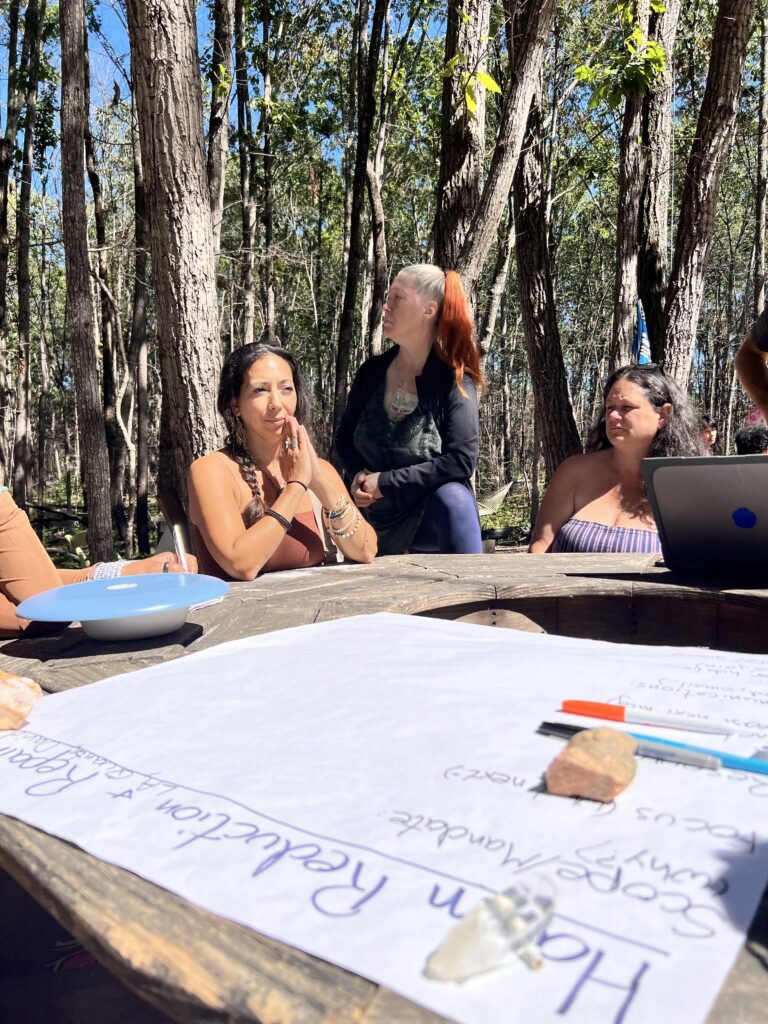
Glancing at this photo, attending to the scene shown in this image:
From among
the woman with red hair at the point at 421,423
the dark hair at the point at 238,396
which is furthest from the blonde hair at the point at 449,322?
the dark hair at the point at 238,396

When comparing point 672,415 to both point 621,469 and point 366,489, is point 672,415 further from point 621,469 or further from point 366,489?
point 366,489

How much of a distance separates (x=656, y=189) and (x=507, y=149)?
2656mm

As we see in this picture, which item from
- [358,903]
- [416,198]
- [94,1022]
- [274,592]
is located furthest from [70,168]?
[416,198]

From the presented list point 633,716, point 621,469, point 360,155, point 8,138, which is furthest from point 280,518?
point 8,138

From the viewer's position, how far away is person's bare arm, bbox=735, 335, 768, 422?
7.73 ft

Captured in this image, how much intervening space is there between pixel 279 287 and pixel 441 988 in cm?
2469

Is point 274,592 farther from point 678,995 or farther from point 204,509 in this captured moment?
point 678,995

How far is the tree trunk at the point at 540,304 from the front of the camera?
21.9ft

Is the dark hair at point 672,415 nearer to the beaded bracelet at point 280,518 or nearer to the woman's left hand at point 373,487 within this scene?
the woman's left hand at point 373,487

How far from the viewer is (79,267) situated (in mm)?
6398

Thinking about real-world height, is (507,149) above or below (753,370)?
above

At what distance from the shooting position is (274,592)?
192 centimetres

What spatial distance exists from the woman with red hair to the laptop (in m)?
1.40

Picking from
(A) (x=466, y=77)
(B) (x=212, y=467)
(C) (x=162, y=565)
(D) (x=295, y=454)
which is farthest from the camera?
(A) (x=466, y=77)
